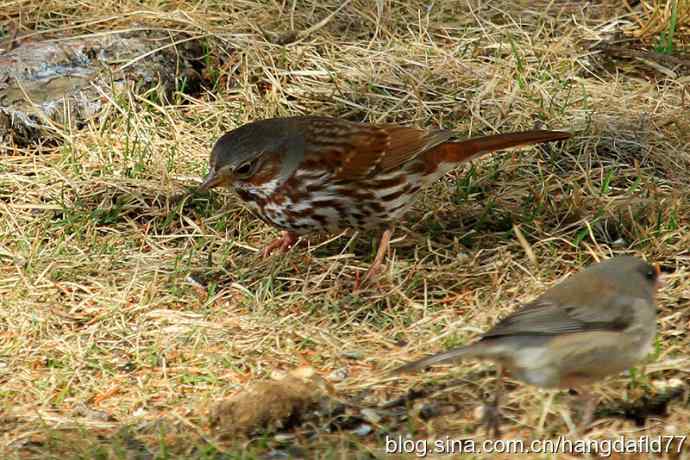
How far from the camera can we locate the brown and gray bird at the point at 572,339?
4.28m

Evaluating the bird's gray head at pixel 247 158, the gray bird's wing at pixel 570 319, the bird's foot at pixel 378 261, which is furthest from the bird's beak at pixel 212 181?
the gray bird's wing at pixel 570 319

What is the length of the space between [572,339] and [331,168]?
Result: 2.00 m

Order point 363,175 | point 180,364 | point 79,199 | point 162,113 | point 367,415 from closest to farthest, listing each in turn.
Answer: point 367,415 < point 180,364 < point 363,175 < point 79,199 < point 162,113

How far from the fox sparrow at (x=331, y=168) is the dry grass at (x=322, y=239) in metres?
0.26

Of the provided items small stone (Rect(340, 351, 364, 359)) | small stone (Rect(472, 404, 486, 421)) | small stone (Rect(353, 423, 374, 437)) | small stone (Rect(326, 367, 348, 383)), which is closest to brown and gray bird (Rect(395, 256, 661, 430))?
small stone (Rect(472, 404, 486, 421))

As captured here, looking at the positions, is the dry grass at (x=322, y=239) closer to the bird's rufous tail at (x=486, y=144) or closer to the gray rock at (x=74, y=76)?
the gray rock at (x=74, y=76)

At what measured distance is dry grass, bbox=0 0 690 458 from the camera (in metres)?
4.93

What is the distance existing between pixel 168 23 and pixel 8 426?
384cm

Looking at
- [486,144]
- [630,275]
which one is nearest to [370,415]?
[630,275]

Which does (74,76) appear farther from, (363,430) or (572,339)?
(572,339)

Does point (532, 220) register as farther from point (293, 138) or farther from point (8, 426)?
point (8, 426)

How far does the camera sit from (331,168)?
5965 millimetres

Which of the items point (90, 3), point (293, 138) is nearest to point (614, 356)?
point (293, 138)

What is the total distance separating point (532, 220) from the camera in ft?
20.4
